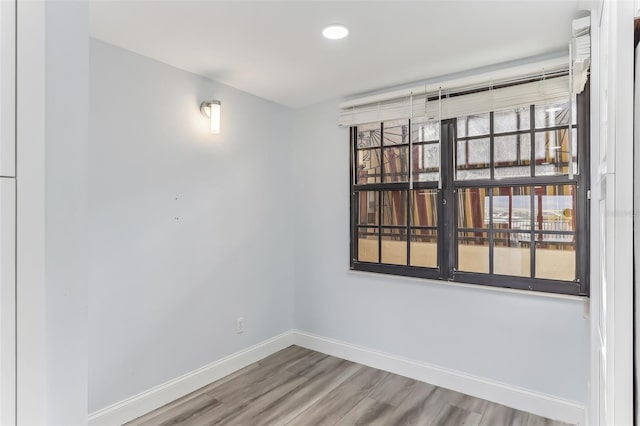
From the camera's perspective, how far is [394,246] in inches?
124

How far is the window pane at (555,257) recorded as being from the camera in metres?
2.39

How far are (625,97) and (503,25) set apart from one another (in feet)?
5.92

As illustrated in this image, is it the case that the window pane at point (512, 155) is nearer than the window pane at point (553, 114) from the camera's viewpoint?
No

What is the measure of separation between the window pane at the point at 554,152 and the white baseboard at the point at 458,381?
152 centimetres

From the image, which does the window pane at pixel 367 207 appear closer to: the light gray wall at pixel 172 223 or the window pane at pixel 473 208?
the window pane at pixel 473 208

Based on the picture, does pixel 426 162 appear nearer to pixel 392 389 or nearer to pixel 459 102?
pixel 459 102

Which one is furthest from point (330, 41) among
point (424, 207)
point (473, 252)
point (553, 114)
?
point (473, 252)

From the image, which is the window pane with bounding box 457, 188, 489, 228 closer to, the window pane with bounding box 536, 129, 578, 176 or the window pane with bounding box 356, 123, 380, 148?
the window pane with bounding box 536, 129, 578, 176

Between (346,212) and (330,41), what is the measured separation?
158 cm

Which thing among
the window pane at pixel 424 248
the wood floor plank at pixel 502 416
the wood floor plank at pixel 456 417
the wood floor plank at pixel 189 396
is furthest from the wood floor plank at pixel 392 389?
the wood floor plank at pixel 189 396

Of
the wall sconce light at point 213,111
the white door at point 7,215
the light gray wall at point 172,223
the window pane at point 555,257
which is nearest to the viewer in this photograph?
the white door at point 7,215

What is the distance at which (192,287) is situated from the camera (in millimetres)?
2820

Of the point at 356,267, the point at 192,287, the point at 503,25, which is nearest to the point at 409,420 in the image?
the point at 356,267

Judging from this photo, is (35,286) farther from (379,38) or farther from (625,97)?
(379,38)
